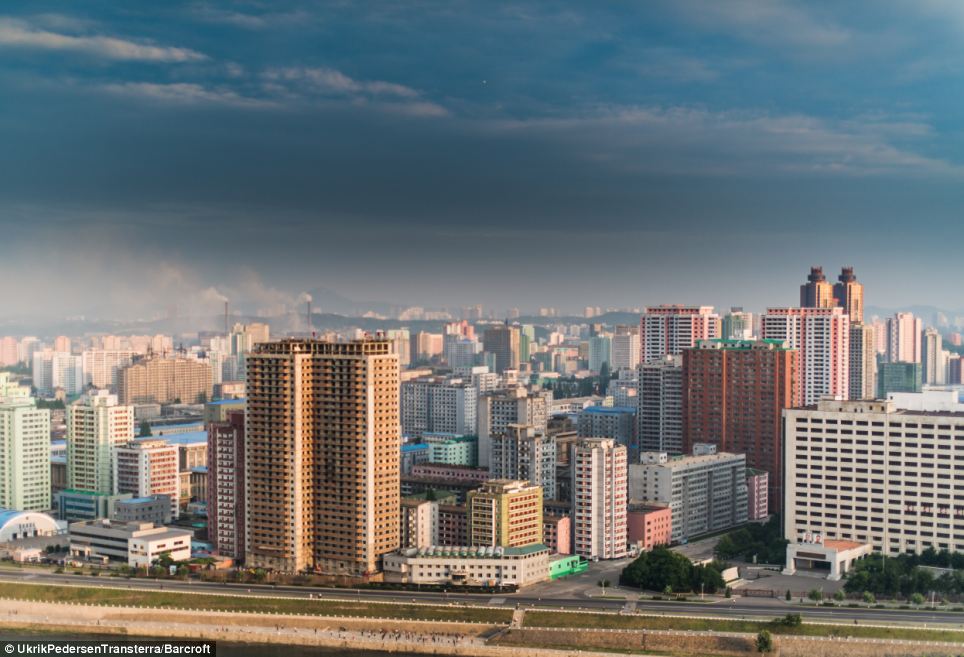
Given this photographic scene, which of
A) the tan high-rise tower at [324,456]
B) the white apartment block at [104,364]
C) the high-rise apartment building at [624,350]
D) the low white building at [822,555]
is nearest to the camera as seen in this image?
the tan high-rise tower at [324,456]

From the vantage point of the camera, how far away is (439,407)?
2191cm

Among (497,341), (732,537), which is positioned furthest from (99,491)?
(497,341)

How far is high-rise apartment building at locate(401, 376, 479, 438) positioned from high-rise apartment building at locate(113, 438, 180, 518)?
21.7 ft

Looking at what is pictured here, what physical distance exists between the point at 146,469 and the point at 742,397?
7279 mm

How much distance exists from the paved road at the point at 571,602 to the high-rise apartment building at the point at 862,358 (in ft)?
41.4

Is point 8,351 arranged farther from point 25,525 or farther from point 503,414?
point 503,414

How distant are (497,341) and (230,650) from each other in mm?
17690

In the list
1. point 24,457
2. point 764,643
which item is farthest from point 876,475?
point 24,457

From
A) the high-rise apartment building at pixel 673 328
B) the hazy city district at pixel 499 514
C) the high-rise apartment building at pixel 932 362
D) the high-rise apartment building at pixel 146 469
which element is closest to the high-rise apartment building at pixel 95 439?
the hazy city district at pixel 499 514

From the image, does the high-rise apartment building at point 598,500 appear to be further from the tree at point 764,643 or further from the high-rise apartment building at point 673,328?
the high-rise apartment building at point 673,328

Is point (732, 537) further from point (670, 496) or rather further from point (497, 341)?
point (497, 341)

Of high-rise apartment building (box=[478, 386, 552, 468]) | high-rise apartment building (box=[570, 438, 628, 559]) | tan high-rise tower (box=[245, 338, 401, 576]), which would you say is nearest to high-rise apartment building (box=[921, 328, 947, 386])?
high-rise apartment building (box=[478, 386, 552, 468])

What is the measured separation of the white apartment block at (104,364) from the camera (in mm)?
21891

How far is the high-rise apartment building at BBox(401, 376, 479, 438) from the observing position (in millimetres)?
21578
